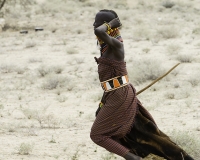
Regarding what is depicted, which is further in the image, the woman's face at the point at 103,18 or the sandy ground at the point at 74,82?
the sandy ground at the point at 74,82

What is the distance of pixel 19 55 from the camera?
49.8 ft

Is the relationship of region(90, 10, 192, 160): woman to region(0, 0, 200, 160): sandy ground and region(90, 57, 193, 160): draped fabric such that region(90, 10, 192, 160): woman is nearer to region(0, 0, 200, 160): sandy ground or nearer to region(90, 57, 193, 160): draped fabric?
region(90, 57, 193, 160): draped fabric

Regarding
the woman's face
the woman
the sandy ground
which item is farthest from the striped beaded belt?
the sandy ground

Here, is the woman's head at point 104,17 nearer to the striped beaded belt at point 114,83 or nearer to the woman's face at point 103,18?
the woman's face at point 103,18

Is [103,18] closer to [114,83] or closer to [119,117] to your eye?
[114,83]

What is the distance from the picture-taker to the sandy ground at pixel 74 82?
6.50m

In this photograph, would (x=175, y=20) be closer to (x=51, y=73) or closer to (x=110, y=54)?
(x=51, y=73)

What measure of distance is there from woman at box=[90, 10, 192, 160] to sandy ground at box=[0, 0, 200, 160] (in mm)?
1530

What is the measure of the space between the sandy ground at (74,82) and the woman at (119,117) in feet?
5.02

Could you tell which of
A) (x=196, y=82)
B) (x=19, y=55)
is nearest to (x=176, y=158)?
(x=196, y=82)

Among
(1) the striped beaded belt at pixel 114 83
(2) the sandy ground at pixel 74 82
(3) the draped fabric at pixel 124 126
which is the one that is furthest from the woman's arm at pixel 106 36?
(2) the sandy ground at pixel 74 82

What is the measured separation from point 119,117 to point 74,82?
690 centimetres

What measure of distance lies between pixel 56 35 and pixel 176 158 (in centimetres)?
1542

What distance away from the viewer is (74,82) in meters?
11.0
